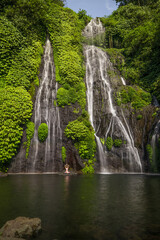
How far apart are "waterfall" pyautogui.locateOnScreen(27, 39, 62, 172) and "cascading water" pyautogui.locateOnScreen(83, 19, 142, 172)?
189 inches

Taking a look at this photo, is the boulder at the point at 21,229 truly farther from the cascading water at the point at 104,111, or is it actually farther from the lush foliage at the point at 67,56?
the lush foliage at the point at 67,56

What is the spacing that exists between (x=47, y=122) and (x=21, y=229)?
54.8 ft

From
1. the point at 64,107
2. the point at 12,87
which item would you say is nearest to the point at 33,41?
the point at 12,87

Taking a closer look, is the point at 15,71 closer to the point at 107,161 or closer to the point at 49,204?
the point at 107,161

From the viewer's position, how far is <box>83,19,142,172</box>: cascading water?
1935 centimetres

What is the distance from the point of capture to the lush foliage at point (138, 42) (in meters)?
27.5

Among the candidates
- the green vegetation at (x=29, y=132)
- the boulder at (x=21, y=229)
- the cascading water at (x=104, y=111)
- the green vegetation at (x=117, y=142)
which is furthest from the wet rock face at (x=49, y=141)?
the boulder at (x=21, y=229)

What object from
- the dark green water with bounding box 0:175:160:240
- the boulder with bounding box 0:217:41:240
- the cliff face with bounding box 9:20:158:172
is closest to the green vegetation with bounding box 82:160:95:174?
the cliff face with bounding box 9:20:158:172

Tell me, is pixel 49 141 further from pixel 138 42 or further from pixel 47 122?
pixel 138 42

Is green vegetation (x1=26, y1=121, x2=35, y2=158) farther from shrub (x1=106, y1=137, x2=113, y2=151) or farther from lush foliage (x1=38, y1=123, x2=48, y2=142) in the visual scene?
shrub (x1=106, y1=137, x2=113, y2=151)

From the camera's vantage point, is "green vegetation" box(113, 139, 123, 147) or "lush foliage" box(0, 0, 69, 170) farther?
"green vegetation" box(113, 139, 123, 147)

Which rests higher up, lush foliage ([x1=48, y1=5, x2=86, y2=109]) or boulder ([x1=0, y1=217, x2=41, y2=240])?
lush foliage ([x1=48, y1=5, x2=86, y2=109])

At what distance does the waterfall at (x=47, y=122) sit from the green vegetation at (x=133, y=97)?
8.76 metres

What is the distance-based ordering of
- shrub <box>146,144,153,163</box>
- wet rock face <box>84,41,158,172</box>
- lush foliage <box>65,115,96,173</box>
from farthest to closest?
wet rock face <box>84,41,158,172</box>
lush foliage <box>65,115,96,173</box>
shrub <box>146,144,153,163</box>
